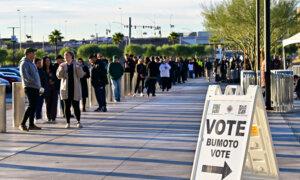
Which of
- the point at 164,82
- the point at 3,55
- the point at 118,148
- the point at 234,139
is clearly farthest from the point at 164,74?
the point at 3,55

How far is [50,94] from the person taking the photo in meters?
18.9

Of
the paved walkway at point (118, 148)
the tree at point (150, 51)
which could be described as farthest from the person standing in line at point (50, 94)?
the tree at point (150, 51)

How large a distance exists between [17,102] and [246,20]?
30.7 m

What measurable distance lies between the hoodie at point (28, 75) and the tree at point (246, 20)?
30.8 m

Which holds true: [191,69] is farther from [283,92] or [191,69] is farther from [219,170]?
[219,170]

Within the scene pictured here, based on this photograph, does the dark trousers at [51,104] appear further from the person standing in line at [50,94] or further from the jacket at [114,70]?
the jacket at [114,70]

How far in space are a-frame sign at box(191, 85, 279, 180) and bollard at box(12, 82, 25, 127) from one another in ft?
29.8

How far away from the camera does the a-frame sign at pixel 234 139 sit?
8.02 m

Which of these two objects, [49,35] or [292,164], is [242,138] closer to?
[292,164]

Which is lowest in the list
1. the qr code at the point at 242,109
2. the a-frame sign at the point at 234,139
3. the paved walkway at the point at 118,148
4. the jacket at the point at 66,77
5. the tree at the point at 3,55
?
the paved walkway at the point at 118,148

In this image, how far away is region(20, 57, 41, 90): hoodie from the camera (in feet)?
53.0

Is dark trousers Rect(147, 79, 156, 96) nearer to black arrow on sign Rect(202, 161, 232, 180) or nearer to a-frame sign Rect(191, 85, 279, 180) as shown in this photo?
a-frame sign Rect(191, 85, 279, 180)

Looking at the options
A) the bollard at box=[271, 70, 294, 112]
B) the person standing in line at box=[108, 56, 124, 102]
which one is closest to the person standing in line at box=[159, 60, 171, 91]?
the person standing in line at box=[108, 56, 124, 102]

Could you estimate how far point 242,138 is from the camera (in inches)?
316
